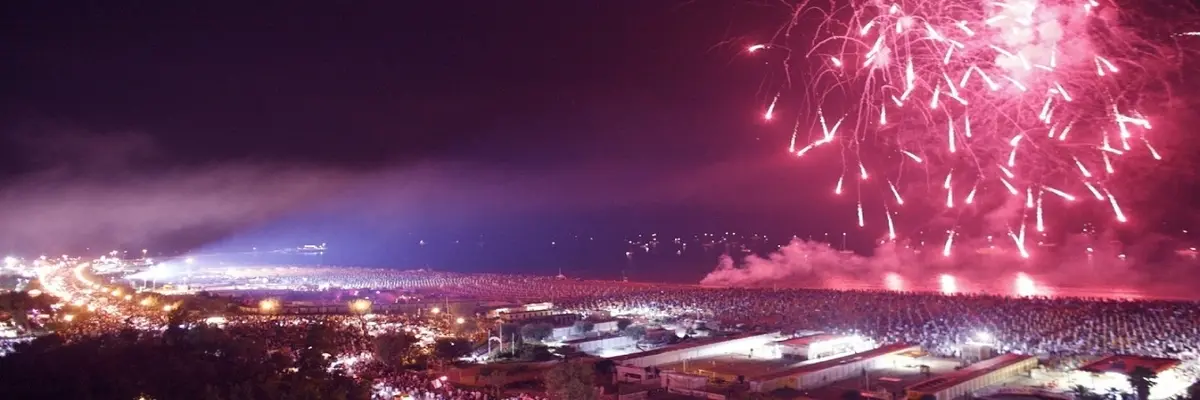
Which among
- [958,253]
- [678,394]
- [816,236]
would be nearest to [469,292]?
[678,394]

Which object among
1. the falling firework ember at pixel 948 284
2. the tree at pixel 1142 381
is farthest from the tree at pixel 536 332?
the falling firework ember at pixel 948 284

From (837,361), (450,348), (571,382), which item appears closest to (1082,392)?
(837,361)

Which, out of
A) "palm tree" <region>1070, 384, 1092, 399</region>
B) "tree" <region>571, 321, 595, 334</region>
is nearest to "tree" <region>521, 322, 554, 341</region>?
"tree" <region>571, 321, 595, 334</region>

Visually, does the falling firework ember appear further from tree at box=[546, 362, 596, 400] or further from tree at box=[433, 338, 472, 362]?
tree at box=[546, 362, 596, 400]

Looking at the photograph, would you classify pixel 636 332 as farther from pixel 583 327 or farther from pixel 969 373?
pixel 969 373

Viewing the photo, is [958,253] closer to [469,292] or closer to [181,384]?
[469,292]

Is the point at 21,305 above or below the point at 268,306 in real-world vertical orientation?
above
